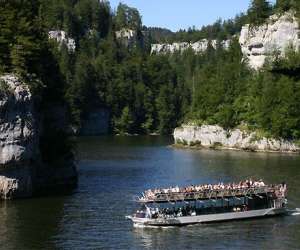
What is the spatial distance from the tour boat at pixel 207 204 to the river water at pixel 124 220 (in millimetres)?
1191

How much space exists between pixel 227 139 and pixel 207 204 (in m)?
91.8

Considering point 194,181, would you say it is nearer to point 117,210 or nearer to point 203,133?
point 117,210

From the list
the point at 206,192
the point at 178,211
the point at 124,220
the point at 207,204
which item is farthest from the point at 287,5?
the point at 124,220

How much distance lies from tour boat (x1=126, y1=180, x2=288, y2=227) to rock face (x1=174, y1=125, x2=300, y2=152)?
76.7 m

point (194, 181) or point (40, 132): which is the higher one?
point (40, 132)

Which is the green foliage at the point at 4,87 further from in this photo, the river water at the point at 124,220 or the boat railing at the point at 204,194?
the boat railing at the point at 204,194

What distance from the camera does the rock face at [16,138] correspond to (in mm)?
75688

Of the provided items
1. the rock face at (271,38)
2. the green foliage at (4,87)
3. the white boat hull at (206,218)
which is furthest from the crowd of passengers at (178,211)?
the rock face at (271,38)

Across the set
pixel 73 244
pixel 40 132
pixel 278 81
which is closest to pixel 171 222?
pixel 73 244

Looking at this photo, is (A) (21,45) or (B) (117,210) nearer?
(B) (117,210)

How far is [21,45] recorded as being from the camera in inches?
3238

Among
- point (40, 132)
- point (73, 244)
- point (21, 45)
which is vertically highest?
point (21, 45)

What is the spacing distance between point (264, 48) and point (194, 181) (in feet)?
272

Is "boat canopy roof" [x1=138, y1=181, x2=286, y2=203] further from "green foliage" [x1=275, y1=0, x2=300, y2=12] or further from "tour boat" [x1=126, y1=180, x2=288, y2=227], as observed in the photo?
"green foliage" [x1=275, y1=0, x2=300, y2=12]
